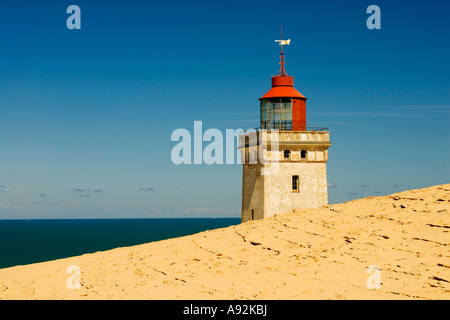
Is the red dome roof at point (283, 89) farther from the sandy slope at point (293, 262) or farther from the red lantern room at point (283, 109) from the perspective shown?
the sandy slope at point (293, 262)

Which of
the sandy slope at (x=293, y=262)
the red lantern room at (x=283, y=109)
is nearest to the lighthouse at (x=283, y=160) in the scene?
the red lantern room at (x=283, y=109)

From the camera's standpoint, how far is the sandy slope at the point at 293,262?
14.7 m

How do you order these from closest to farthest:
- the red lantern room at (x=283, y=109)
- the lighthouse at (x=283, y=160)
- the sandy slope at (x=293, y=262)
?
the sandy slope at (x=293, y=262), the lighthouse at (x=283, y=160), the red lantern room at (x=283, y=109)

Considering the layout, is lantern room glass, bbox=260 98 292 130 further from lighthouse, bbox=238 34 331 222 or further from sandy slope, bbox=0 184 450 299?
sandy slope, bbox=0 184 450 299

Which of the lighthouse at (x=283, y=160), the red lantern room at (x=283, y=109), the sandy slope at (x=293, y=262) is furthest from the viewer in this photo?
the red lantern room at (x=283, y=109)

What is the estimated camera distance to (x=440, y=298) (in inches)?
502

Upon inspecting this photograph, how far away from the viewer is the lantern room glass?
34.0 meters

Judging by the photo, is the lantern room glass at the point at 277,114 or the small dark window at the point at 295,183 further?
the lantern room glass at the point at 277,114

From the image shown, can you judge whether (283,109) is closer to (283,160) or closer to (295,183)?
(283,160)

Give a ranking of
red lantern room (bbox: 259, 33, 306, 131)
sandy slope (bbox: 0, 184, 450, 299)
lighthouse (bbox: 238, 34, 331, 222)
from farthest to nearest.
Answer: red lantern room (bbox: 259, 33, 306, 131) < lighthouse (bbox: 238, 34, 331, 222) < sandy slope (bbox: 0, 184, 450, 299)

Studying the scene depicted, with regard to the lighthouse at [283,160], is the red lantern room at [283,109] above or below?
above

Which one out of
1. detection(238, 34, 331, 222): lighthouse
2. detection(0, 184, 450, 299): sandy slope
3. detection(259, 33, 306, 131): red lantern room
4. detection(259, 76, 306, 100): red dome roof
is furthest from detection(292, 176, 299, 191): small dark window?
detection(0, 184, 450, 299): sandy slope
